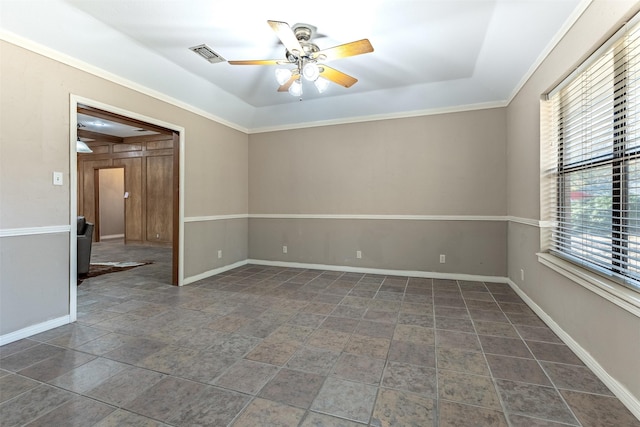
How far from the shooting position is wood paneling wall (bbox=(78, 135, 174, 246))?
7414 mm

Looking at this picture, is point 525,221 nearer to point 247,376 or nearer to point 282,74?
point 282,74

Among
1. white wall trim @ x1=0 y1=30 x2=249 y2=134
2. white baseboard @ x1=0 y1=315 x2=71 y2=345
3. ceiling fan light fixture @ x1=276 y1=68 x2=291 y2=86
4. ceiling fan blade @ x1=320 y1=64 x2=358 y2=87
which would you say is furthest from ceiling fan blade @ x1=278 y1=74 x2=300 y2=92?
white baseboard @ x1=0 y1=315 x2=71 y2=345

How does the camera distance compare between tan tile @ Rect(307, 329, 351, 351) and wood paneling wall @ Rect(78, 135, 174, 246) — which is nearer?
tan tile @ Rect(307, 329, 351, 351)

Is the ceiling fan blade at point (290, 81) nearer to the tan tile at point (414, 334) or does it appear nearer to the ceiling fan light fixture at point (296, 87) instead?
the ceiling fan light fixture at point (296, 87)

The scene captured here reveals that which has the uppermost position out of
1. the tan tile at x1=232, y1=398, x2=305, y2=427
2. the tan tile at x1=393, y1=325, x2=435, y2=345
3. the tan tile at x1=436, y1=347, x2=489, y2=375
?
the tan tile at x1=393, y1=325, x2=435, y2=345

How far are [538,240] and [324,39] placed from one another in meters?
2.85

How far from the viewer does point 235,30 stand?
2.66 metres

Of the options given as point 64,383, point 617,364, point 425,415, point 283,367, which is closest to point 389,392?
point 425,415

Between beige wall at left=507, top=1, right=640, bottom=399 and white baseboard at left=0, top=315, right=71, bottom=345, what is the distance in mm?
4235

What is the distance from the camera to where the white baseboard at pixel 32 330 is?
2.36 m

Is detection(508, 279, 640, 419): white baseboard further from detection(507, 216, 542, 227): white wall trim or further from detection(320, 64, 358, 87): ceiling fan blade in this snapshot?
detection(320, 64, 358, 87): ceiling fan blade

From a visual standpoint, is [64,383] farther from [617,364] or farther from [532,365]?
[617,364]

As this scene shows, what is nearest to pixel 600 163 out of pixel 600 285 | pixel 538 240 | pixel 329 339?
pixel 600 285

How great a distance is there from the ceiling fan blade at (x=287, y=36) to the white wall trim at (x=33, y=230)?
2.60 m
